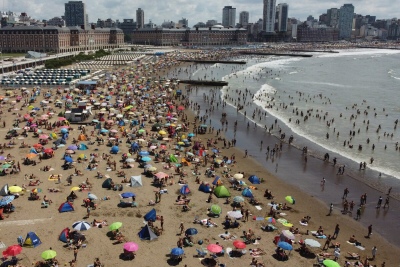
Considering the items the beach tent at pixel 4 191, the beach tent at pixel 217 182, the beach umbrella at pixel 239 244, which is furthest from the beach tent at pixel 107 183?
the beach umbrella at pixel 239 244

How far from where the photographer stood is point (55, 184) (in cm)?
2575

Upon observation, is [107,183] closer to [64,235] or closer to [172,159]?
[172,159]

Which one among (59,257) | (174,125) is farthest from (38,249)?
(174,125)

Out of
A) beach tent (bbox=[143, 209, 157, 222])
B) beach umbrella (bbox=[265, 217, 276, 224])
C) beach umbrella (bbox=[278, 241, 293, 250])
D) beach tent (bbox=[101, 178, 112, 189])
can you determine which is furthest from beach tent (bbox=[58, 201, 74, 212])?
beach umbrella (bbox=[278, 241, 293, 250])

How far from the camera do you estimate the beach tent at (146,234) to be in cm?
1941

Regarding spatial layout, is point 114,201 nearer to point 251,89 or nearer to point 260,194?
point 260,194

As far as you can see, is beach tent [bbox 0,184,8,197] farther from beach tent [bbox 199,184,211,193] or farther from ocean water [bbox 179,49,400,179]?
ocean water [bbox 179,49,400,179]

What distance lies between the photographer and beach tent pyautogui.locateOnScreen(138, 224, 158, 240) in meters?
19.4

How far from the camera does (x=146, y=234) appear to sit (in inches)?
766

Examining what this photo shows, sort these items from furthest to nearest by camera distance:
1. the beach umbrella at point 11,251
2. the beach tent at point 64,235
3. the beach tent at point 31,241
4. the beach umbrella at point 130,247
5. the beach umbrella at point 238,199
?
the beach umbrella at point 238,199, the beach tent at point 64,235, the beach tent at point 31,241, the beach umbrella at point 130,247, the beach umbrella at point 11,251

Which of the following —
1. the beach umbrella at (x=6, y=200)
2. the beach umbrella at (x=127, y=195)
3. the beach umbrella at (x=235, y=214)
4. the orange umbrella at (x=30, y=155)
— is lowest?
the beach umbrella at (x=235, y=214)

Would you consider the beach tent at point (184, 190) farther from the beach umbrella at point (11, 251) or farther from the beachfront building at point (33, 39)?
the beachfront building at point (33, 39)

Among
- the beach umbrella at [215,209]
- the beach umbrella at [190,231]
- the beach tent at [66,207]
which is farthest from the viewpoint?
the beach tent at [66,207]

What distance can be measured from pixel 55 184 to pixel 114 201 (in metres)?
5.05
